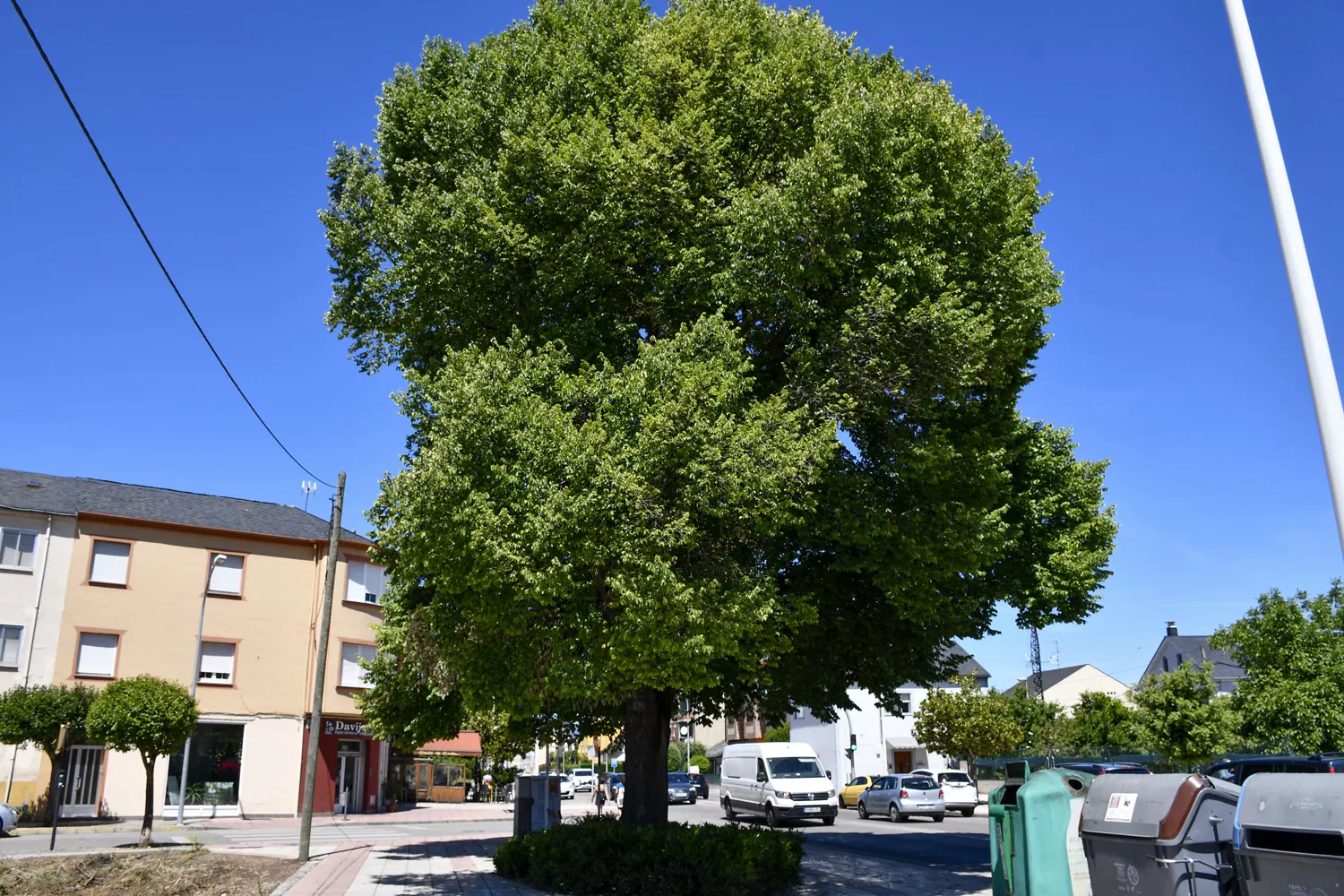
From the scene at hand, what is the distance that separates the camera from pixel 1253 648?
102 feet

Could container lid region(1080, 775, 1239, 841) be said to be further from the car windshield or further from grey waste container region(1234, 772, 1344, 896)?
the car windshield

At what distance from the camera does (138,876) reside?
1611 centimetres

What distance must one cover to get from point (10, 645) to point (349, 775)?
12849 millimetres

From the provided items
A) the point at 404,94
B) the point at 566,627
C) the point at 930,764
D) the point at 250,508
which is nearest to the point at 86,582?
the point at 250,508

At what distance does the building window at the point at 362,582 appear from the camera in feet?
126

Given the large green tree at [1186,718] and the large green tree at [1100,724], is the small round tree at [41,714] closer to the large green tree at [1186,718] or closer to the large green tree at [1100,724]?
the large green tree at [1186,718]

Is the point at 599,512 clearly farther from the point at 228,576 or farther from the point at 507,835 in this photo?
the point at 228,576

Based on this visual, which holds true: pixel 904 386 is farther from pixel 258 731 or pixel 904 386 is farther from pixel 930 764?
pixel 930 764

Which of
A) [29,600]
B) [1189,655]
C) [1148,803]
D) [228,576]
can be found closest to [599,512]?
[1148,803]

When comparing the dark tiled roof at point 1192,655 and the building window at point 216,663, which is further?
the dark tiled roof at point 1192,655

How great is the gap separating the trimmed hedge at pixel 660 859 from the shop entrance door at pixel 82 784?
80.1 ft

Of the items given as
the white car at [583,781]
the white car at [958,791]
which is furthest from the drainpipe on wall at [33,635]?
the white car at [583,781]

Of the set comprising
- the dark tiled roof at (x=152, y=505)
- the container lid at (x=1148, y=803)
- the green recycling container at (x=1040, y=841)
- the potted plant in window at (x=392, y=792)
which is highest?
the dark tiled roof at (x=152, y=505)

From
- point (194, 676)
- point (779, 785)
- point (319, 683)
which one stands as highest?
point (194, 676)
